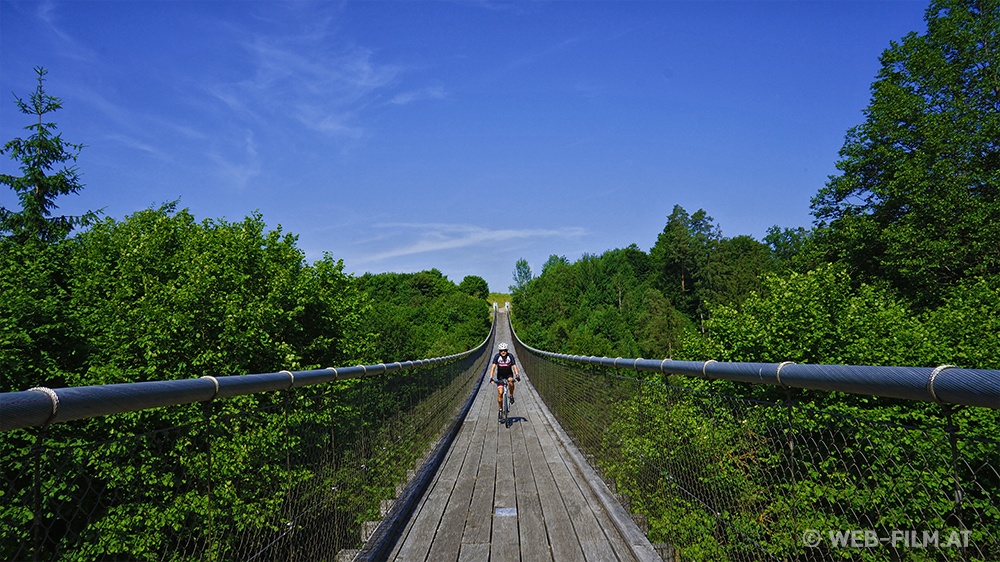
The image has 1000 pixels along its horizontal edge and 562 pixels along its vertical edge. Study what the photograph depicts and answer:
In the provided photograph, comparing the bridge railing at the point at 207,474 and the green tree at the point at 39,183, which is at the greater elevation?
the green tree at the point at 39,183

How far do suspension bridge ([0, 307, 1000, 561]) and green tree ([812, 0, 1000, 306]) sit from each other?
2292 cm

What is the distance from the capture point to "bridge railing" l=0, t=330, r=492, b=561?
1412 millimetres

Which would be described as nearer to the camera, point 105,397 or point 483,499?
point 105,397

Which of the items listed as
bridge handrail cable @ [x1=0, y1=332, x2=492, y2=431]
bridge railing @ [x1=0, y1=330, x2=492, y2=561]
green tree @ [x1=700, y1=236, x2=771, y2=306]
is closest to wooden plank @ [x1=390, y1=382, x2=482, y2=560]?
bridge railing @ [x1=0, y1=330, x2=492, y2=561]

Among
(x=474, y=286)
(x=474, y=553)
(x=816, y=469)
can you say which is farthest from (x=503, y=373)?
(x=474, y=286)

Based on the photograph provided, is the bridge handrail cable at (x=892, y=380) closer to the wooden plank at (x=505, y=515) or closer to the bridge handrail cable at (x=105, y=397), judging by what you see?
the bridge handrail cable at (x=105, y=397)

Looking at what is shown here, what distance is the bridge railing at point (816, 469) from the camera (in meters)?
Answer: 1.44

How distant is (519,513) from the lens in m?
4.82

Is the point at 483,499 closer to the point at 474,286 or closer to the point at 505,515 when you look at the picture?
the point at 505,515

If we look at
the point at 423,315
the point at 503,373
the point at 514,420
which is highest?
the point at 423,315

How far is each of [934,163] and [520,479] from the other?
995 inches

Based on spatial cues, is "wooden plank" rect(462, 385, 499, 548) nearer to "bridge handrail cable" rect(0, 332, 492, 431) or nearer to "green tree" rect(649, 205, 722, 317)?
"bridge handrail cable" rect(0, 332, 492, 431)

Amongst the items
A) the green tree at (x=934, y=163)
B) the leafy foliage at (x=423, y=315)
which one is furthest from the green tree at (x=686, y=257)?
the green tree at (x=934, y=163)

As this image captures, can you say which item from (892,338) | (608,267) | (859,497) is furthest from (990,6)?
(608,267)
